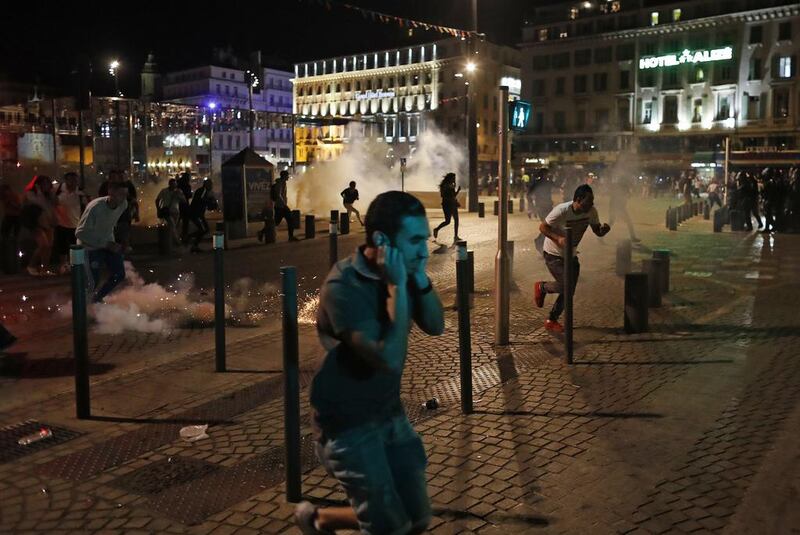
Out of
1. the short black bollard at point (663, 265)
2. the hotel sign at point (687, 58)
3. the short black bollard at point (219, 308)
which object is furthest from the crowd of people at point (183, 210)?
the hotel sign at point (687, 58)

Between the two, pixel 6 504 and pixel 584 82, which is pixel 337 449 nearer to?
pixel 6 504

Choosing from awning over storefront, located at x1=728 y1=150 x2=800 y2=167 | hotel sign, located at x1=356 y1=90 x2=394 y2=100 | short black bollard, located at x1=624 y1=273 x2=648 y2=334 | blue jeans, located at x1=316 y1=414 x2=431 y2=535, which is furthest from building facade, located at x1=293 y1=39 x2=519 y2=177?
blue jeans, located at x1=316 y1=414 x2=431 y2=535

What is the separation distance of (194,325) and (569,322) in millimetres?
4330

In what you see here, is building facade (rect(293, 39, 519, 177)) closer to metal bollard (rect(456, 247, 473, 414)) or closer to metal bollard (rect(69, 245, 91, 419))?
metal bollard (rect(456, 247, 473, 414))

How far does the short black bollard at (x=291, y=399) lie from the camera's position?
3.81m

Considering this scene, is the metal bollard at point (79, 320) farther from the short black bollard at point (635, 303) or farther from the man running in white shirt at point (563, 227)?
the short black bollard at point (635, 303)

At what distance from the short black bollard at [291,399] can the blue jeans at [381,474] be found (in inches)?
44.8

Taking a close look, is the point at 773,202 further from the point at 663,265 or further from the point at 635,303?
the point at 635,303

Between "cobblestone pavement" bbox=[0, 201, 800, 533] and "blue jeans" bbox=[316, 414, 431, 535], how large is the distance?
3.40 feet

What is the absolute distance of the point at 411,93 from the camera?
318ft

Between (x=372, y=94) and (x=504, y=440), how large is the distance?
99.1 m

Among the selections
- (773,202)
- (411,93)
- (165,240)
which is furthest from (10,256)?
(411,93)

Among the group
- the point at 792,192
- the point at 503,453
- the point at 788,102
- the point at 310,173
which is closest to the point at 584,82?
the point at 788,102

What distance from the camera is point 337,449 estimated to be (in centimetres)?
262
